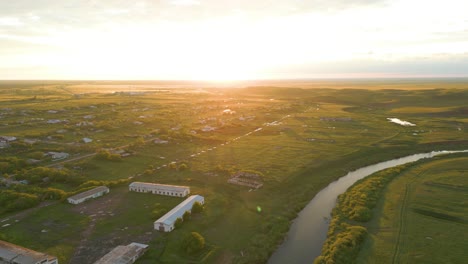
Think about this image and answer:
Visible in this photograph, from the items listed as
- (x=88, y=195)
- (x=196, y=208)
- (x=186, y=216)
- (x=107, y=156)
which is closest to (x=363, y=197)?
(x=196, y=208)

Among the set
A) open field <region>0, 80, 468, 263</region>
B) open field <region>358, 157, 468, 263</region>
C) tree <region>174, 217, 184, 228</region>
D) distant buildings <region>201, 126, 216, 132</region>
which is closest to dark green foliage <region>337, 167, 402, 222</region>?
open field <region>358, 157, 468, 263</region>

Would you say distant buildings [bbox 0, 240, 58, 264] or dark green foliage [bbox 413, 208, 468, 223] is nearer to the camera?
distant buildings [bbox 0, 240, 58, 264]

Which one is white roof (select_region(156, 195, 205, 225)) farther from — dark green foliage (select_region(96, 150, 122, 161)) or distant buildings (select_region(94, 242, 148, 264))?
dark green foliage (select_region(96, 150, 122, 161))

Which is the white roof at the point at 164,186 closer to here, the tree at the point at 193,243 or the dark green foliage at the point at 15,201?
the dark green foliage at the point at 15,201

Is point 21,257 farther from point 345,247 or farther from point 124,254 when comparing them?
point 345,247

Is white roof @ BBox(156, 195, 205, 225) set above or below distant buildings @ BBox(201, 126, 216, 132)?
below

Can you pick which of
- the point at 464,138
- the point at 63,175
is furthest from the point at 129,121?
the point at 464,138

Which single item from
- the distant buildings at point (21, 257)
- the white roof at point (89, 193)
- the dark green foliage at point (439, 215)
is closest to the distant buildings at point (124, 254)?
the distant buildings at point (21, 257)
